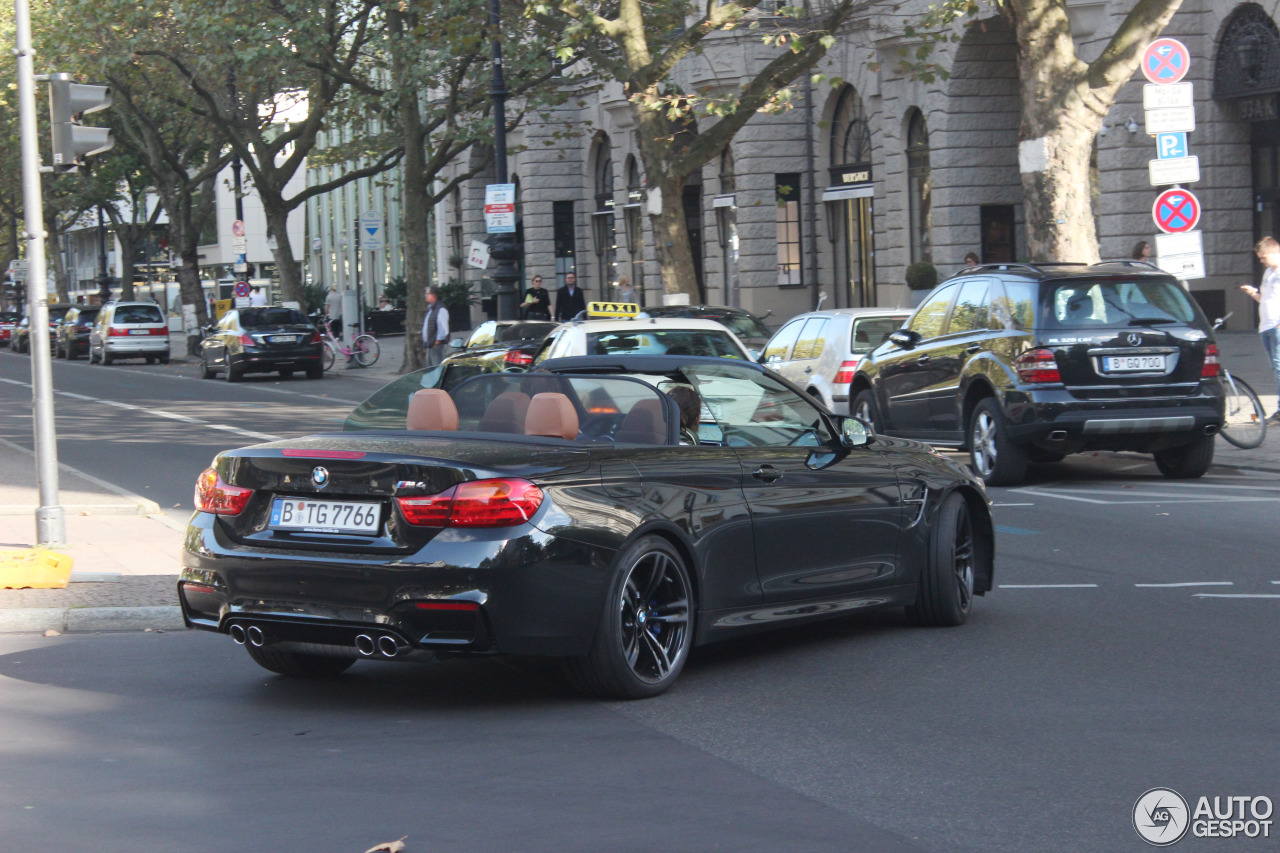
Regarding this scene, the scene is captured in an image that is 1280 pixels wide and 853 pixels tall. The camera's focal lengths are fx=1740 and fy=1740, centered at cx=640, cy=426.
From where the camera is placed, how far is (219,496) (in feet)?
21.8

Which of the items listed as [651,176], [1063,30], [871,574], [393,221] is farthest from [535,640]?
[393,221]

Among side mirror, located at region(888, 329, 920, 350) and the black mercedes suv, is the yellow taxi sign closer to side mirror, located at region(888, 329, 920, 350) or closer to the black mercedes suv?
side mirror, located at region(888, 329, 920, 350)

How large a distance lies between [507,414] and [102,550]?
180 inches

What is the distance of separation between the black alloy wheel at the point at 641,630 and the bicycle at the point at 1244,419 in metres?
10.4

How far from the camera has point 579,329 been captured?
14289mm

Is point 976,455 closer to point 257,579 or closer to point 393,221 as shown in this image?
point 257,579

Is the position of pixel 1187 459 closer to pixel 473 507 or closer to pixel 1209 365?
pixel 1209 365

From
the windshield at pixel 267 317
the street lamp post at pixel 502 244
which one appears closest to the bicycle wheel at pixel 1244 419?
the street lamp post at pixel 502 244

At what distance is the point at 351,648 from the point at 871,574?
2.55 metres

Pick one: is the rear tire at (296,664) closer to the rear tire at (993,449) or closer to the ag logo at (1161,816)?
the ag logo at (1161,816)

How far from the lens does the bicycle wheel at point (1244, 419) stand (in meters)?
15.8

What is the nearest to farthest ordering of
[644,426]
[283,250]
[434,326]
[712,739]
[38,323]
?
[712,739]
[644,426]
[38,323]
[434,326]
[283,250]

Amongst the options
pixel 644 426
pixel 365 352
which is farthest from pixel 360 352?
pixel 644 426

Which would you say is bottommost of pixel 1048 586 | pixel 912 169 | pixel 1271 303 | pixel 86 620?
pixel 1048 586
